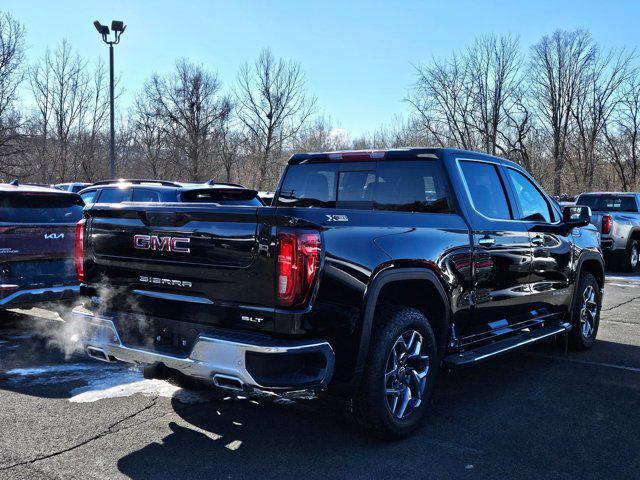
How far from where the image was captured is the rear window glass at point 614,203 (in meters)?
14.5

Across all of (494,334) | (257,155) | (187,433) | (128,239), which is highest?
(257,155)

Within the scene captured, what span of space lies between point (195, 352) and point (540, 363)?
3923 mm

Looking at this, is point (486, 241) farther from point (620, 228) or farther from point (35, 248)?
point (620, 228)

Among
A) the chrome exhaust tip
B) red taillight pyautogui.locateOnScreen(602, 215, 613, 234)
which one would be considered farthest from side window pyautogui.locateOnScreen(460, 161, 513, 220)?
red taillight pyautogui.locateOnScreen(602, 215, 613, 234)

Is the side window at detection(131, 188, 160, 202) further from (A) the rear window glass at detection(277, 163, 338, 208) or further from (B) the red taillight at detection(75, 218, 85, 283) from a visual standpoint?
(B) the red taillight at detection(75, 218, 85, 283)

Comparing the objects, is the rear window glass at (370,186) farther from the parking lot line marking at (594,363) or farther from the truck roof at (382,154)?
the parking lot line marking at (594,363)

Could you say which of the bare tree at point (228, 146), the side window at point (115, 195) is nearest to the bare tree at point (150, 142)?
the bare tree at point (228, 146)

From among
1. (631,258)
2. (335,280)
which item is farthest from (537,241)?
(631,258)

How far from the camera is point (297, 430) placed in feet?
12.8

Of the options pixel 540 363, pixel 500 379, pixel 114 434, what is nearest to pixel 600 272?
pixel 540 363

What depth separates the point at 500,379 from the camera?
203 inches

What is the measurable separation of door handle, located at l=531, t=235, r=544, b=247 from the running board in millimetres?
806

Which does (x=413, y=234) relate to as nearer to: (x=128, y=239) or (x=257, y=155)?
(x=128, y=239)

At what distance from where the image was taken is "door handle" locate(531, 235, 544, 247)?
511cm
